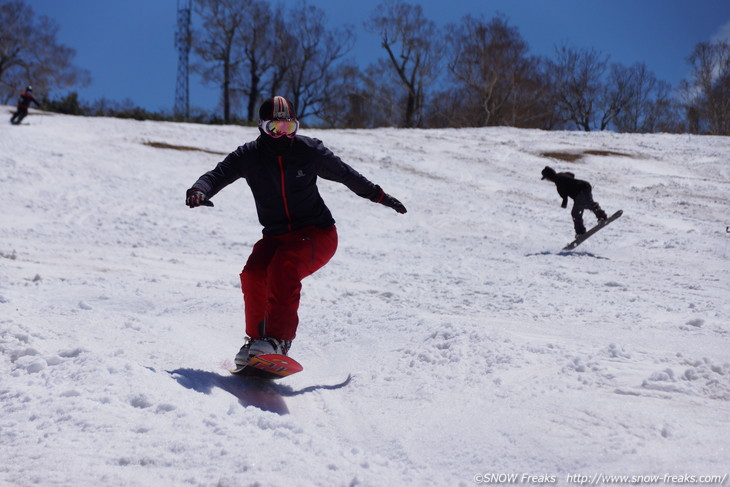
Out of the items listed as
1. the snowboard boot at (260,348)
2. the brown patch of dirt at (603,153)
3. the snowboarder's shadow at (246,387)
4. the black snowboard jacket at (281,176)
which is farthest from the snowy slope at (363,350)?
the brown patch of dirt at (603,153)

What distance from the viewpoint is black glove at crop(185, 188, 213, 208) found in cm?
307

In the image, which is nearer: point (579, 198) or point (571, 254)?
point (571, 254)

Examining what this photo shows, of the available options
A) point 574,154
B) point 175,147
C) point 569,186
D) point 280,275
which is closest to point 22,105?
point 175,147

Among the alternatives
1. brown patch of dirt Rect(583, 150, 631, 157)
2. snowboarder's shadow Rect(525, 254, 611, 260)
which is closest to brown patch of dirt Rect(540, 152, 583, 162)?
brown patch of dirt Rect(583, 150, 631, 157)

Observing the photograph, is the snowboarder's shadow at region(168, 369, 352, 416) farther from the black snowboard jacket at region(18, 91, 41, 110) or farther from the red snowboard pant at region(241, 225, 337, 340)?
the black snowboard jacket at region(18, 91, 41, 110)

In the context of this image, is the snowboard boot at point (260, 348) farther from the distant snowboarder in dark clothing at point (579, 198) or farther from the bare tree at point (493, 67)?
the bare tree at point (493, 67)

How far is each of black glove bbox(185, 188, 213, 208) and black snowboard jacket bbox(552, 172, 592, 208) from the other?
801cm

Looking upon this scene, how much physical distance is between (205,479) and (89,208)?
30.2ft

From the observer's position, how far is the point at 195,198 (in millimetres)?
3092

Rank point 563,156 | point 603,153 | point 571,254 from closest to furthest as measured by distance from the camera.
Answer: point 571,254 → point 563,156 → point 603,153

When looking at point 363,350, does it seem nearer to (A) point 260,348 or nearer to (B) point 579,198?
(A) point 260,348

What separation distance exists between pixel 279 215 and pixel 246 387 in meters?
1.01

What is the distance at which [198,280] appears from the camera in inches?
249

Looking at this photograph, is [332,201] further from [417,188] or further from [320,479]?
[320,479]
